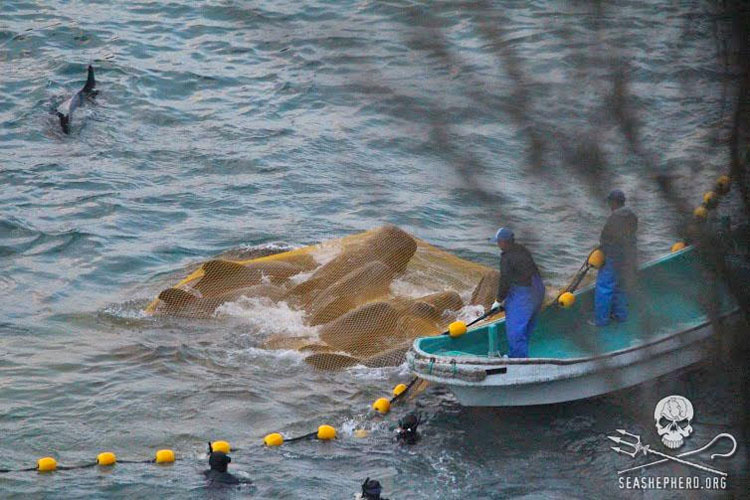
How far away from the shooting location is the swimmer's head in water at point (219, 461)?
8695 mm

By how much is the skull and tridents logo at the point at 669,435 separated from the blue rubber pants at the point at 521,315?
1170 mm

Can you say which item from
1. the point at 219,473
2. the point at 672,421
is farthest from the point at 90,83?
the point at 672,421

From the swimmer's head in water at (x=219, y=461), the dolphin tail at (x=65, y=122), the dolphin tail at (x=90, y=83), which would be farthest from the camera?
the dolphin tail at (x=90, y=83)

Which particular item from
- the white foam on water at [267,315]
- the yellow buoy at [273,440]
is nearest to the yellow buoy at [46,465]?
the yellow buoy at [273,440]

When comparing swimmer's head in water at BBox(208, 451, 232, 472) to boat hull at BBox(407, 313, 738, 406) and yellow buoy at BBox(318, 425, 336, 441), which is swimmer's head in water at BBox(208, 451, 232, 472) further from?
boat hull at BBox(407, 313, 738, 406)

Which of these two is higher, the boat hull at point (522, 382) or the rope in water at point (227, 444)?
the boat hull at point (522, 382)

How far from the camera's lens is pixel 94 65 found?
69.9 ft

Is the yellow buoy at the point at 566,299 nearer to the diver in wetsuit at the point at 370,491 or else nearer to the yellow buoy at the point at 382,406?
the yellow buoy at the point at 382,406

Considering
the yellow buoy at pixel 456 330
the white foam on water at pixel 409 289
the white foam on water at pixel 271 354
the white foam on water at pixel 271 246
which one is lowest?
the white foam on water at pixel 271 246

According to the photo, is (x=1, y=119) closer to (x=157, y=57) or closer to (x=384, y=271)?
(x=157, y=57)

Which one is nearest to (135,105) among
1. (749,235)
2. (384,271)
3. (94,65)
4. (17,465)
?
(94,65)

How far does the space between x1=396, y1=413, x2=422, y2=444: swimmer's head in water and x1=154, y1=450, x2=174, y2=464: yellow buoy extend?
6.60 ft

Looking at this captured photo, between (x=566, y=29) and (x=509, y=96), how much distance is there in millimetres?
207

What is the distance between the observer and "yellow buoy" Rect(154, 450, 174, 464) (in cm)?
927
